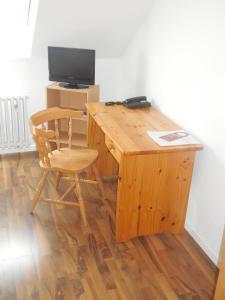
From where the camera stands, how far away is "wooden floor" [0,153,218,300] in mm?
2133

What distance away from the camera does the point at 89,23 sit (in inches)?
128

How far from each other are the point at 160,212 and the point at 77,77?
5.19 ft

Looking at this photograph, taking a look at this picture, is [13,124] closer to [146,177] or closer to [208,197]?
[146,177]

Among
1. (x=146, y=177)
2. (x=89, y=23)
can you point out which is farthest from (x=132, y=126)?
(x=89, y=23)

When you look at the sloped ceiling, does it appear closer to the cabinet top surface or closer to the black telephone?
the cabinet top surface

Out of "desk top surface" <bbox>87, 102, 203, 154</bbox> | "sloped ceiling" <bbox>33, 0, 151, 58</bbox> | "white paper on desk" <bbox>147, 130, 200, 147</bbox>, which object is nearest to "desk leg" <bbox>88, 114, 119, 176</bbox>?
"desk top surface" <bbox>87, 102, 203, 154</bbox>

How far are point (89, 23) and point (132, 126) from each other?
1210mm

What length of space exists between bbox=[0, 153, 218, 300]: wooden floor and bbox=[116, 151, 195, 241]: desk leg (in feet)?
0.39

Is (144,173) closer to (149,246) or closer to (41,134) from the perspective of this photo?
(149,246)

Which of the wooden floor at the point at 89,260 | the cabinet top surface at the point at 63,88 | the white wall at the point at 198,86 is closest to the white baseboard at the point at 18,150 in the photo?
the cabinet top surface at the point at 63,88

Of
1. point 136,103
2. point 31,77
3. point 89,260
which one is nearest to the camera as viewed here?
point 89,260

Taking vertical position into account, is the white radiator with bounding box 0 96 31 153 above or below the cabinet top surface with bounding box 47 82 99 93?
below

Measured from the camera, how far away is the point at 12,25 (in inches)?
138

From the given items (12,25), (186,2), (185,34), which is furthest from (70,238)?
(12,25)
